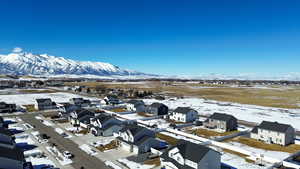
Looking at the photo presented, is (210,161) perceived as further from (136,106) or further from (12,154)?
(136,106)

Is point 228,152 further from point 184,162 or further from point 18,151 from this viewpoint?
point 18,151

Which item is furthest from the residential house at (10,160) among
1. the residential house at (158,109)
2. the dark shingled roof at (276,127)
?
the residential house at (158,109)

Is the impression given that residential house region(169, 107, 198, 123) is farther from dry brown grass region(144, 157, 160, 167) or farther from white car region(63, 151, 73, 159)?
white car region(63, 151, 73, 159)

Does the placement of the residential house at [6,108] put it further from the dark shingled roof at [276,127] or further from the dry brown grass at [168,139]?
the dark shingled roof at [276,127]

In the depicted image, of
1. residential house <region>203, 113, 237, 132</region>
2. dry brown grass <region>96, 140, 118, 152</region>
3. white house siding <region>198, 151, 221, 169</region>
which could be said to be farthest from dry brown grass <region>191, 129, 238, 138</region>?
dry brown grass <region>96, 140, 118, 152</region>

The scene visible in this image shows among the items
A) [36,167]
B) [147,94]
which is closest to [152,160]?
[36,167]
